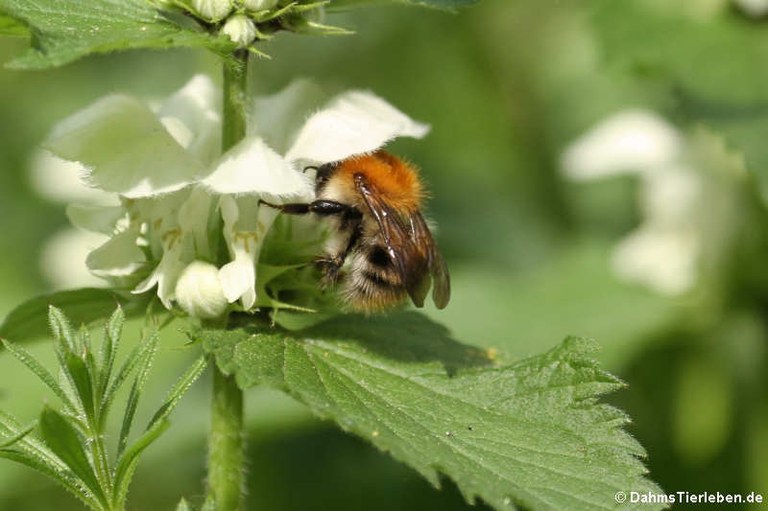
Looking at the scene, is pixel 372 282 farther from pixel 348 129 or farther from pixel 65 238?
pixel 65 238

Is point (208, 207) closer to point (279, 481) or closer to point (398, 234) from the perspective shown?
point (398, 234)

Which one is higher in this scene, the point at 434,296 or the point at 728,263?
the point at 728,263

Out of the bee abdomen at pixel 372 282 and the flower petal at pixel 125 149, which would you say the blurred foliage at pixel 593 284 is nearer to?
the bee abdomen at pixel 372 282

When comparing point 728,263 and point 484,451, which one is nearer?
point 484,451

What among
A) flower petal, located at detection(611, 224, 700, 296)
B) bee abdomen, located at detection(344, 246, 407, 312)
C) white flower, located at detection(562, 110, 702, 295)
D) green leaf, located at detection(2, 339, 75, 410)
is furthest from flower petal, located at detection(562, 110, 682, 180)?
green leaf, located at detection(2, 339, 75, 410)

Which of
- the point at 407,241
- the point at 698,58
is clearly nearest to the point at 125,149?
the point at 407,241

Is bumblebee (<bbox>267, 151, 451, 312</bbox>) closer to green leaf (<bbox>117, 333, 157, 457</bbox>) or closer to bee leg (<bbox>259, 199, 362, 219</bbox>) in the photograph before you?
bee leg (<bbox>259, 199, 362, 219</bbox>)

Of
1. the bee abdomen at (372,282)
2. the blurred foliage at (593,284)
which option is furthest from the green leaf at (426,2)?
the blurred foliage at (593,284)

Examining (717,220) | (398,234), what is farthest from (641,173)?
(398,234)
